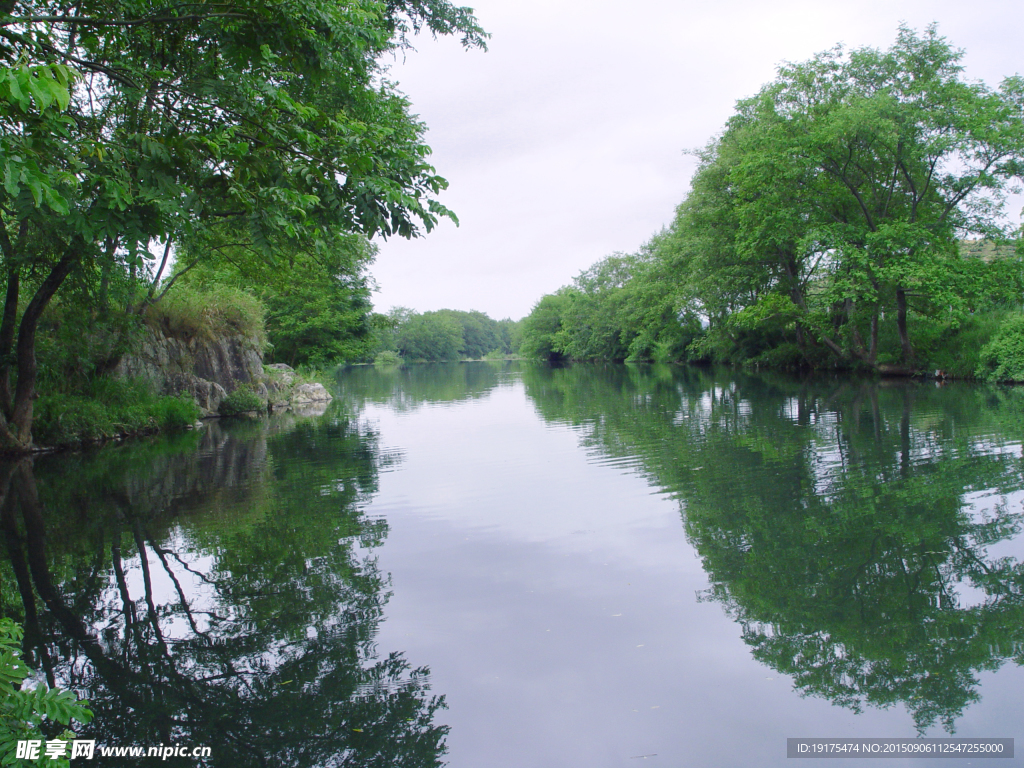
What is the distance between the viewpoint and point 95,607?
Answer: 5.61 m

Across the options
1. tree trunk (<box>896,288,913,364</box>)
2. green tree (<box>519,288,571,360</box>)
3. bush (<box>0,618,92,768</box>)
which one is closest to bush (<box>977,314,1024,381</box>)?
tree trunk (<box>896,288,913,364</box>)

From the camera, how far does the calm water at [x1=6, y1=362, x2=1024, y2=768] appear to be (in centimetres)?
381

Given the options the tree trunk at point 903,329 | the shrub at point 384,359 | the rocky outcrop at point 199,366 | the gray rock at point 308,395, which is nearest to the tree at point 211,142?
the rocky outcrop at point 199,366

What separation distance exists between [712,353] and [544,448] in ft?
139

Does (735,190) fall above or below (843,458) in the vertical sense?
above

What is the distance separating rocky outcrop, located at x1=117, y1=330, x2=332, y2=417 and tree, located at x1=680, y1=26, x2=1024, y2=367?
21.8m

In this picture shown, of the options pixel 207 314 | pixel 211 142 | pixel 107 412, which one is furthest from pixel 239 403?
pixel 211 142

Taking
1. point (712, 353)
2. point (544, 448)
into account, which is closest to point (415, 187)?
point (544, 448)

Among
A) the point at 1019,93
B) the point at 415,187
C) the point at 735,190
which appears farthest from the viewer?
the point at 735,190

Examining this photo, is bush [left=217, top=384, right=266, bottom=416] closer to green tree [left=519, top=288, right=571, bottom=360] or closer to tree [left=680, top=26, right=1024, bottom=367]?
tree [left=680, top=26, right=1024, bottom=367]

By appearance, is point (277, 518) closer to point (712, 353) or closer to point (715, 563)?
point (715, 563)

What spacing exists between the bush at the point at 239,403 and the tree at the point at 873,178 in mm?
22164

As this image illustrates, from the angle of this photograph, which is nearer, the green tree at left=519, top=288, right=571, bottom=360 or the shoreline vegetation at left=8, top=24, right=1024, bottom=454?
the shoreline vegetation at left=8, top=24, right=1024, bottom=454

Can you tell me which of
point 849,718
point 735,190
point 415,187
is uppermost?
point 735,190
